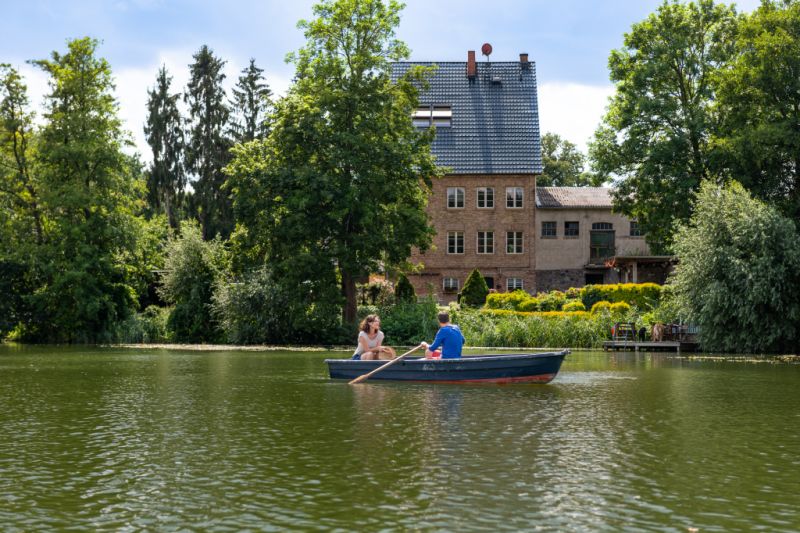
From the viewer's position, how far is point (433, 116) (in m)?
65.0

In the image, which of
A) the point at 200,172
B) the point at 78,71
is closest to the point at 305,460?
the point at 78,71

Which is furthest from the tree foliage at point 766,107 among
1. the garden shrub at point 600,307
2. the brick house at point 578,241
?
the brick house at point 578,241

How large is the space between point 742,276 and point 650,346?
4.91 metres

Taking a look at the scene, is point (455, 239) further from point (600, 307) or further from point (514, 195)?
point (600, 307)

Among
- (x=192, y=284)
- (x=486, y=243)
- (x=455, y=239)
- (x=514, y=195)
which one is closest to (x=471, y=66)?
(x=514, y=195)

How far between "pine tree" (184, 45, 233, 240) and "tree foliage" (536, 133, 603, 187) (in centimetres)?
3260

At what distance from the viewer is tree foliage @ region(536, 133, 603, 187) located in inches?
Result: 3514

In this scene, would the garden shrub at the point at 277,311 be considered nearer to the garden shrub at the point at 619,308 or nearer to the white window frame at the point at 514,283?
the garden shrub at the point at 619,308

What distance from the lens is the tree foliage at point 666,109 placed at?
155 feet

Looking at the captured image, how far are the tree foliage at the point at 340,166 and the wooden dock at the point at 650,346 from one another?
9.42m

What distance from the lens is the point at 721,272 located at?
3759 centimetres

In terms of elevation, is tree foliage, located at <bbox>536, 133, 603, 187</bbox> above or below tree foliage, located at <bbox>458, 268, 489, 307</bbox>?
above

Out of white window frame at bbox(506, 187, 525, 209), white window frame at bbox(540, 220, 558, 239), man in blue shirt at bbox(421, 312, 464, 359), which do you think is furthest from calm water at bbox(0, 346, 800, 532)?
white window frame at bbox(540, 220, 558, 239)

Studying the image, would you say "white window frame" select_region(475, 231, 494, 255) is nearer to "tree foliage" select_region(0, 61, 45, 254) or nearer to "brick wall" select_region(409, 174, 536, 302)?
"brick wall" select_region(409, 174, 536, 302)
